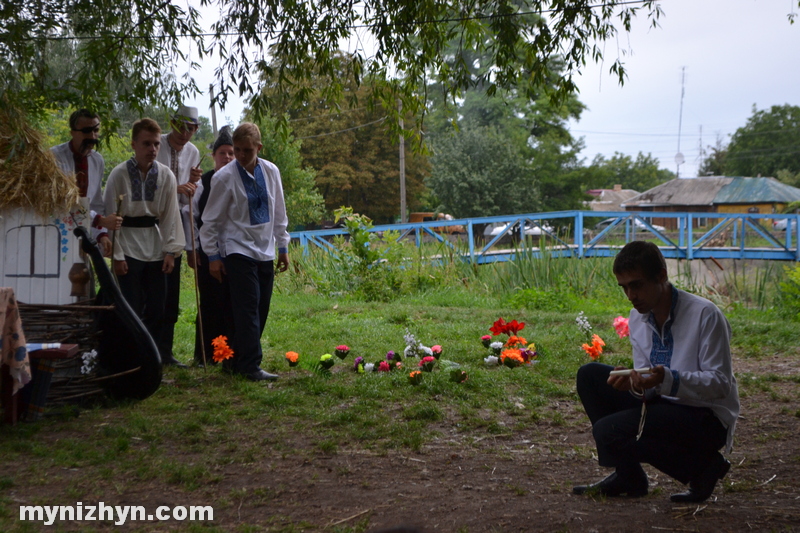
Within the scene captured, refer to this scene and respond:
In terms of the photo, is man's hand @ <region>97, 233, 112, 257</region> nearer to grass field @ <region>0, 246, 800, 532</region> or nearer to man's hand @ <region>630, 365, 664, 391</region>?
grass field @ <region>0, 246, 800, 532</region>

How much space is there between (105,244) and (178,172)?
122 centimetres

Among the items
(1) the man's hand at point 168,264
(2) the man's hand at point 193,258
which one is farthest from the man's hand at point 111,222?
(2) the man's hand at point 193,258

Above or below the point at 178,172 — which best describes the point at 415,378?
below

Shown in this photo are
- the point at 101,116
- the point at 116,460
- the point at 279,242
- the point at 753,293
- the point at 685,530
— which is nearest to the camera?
the point at 685,530

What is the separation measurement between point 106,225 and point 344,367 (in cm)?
243

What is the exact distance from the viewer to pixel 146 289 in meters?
→ 5.81

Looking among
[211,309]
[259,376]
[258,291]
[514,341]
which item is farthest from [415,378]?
[211,309]

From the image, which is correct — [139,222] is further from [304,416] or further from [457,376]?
[457,376]

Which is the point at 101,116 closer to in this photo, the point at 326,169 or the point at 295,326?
the point at 295,326

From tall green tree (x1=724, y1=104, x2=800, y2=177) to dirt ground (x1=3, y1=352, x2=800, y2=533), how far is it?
6839 centimetres

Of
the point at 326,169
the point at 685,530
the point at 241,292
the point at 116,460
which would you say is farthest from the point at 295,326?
the point at 326,169

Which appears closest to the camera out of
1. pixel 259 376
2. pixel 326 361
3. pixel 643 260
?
pixel 643 260

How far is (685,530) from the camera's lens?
9.86 feet

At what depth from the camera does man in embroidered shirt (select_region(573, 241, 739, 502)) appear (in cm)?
301
